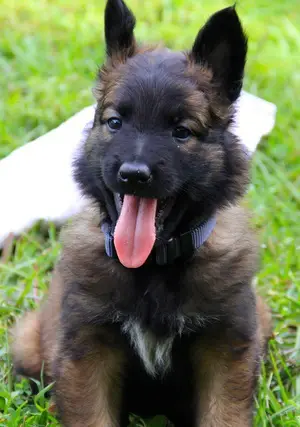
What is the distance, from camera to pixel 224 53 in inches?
145

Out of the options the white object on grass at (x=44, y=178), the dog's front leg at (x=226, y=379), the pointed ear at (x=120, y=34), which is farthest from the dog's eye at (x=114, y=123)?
the white object on grass at (x=44, y=178)

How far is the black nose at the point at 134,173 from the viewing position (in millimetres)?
3221

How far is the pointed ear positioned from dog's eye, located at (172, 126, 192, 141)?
0.54 meters

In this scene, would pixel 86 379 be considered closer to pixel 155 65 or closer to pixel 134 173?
pixel 134 173

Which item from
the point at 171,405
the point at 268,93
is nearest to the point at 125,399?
the point at 171,405

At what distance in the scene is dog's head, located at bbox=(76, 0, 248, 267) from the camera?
3.34m

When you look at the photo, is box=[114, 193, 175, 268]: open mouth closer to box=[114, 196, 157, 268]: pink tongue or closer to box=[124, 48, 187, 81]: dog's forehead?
box=[114, 196, 157, 268]: pink tongue

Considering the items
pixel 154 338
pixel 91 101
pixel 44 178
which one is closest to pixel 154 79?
pixel 154 338

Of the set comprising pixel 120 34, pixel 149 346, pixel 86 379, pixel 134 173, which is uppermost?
pixel 120 34

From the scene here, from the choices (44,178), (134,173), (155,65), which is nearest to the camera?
(134,173)

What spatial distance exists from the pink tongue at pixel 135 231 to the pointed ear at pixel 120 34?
729 millimetres

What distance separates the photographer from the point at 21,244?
211 inches

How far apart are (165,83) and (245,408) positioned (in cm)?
139

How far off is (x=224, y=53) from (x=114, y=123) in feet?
1.93
